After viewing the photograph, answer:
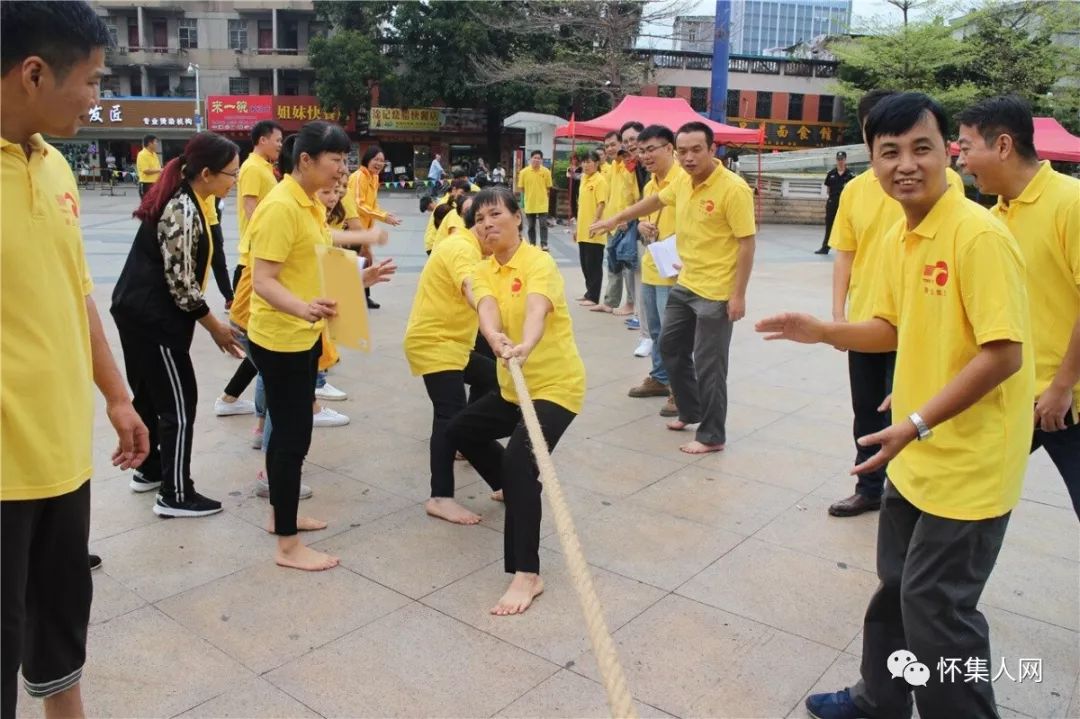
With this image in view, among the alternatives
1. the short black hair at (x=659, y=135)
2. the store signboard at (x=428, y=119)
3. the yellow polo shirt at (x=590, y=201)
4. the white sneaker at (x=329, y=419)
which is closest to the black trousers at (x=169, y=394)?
the white sneaker at (x=329, y=419)

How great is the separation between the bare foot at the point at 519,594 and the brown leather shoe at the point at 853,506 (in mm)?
1500

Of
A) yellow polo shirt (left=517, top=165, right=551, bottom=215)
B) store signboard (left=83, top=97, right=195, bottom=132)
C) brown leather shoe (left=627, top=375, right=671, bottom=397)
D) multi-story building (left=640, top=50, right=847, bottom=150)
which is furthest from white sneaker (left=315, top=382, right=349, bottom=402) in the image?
store signboard (left=83, top=97, right=195, bottom=132)

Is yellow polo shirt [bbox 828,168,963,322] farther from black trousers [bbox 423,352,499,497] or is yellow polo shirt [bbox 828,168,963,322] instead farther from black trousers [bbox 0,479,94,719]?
black trousers [bbox 0,479,94,719]

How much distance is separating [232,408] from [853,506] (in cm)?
349

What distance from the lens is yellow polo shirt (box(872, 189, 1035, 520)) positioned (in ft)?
6.34

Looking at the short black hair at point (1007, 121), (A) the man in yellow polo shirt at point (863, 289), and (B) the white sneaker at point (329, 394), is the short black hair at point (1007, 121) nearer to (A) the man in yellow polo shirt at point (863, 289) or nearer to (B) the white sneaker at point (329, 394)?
(A) the man in yellow polo shirt at point (863, 289)

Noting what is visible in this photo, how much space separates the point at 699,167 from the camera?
4590mm

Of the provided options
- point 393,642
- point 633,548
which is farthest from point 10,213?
point 633,548

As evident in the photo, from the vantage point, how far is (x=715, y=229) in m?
4.65

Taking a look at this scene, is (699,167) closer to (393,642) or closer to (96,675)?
(393,642)

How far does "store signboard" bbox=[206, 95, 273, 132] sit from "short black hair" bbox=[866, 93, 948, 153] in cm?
3622

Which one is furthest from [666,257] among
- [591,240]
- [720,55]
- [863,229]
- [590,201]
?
[720,55]

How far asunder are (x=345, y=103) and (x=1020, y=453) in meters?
33.1

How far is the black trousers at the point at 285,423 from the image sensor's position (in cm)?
325
